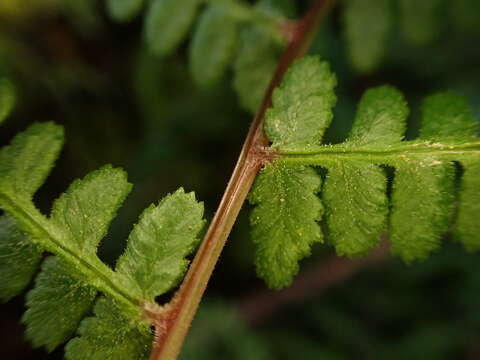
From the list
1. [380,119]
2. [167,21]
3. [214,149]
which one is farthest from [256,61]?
[214,149]

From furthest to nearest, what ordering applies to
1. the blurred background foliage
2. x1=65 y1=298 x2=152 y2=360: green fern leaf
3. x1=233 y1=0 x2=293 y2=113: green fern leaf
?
the blurred background foliage, x1=233 y1=0 x2=293 y2=113: green fern leaf, x1=65 y1=298 x2=152 y2=360: green fern leaf

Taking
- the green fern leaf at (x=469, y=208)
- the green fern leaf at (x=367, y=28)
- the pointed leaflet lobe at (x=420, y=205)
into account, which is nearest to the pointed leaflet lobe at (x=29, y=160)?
the pointed leaflet lobe at (x=420, y=205)

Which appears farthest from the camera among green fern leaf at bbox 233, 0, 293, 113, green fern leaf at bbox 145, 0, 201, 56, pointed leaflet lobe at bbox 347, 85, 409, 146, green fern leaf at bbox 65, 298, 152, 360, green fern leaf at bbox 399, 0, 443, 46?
green fern leaf at bbox 399, 0, 443, 46

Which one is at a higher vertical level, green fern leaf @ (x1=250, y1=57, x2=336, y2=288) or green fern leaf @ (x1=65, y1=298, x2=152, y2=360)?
green fern leaf @ (x1=250, y1=57, x2=336, y2=288)

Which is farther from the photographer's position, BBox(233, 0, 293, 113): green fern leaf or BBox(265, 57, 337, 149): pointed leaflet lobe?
BBox(233, 0, 293, 113): green fern leaf

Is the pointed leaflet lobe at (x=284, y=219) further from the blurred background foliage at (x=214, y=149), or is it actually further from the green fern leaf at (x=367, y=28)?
the blurred background foliage at (x=214, y=149)

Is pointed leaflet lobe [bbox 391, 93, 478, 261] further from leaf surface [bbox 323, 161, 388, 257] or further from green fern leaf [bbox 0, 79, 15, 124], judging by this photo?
green fern leaf [bbox 0, 79, 15, 124]

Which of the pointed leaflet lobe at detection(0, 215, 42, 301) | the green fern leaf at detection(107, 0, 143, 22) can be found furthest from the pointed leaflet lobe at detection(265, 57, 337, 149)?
the green fern leaf at detection(107, 0, 143, 22)
